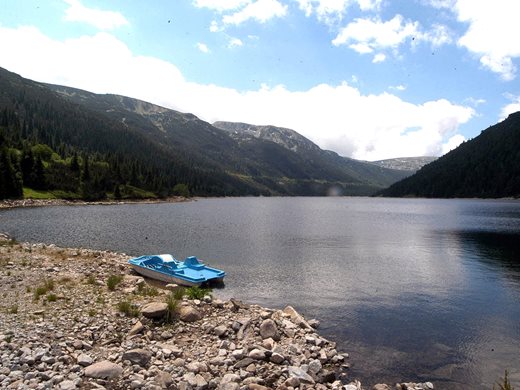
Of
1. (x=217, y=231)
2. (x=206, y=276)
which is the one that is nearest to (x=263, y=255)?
(x=206, y=276)

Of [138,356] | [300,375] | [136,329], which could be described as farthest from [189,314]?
[300,375]

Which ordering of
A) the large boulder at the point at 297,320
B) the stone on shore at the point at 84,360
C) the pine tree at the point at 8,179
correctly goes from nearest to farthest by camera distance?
the stone on shore at the point at 84,360 < the large boulder at the point at 297,320 < the pine tree at the point at 8,179

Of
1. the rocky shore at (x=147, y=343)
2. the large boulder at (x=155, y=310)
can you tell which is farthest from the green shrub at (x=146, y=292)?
the large boulder at (x=155, y=310)

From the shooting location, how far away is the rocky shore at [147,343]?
51.7ft

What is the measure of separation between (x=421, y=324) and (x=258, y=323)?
13.6 m

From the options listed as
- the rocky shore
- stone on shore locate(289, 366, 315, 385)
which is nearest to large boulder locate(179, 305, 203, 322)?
the rocky shore

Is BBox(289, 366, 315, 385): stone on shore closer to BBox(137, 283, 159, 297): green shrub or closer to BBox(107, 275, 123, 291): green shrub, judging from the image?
BBox(137, 283, 159, 297): green shrub

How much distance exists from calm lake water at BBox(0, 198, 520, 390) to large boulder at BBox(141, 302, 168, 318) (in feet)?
37.3

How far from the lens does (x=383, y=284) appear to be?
4056cm

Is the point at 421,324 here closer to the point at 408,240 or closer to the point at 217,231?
the point at 408,240

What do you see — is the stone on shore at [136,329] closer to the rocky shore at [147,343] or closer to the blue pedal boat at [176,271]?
the rocky shore at [147,343]

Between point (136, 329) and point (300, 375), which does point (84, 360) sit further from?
point (300, 375)

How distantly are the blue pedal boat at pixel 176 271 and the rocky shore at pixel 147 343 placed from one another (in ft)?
29.0

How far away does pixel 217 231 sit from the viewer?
285 feet
